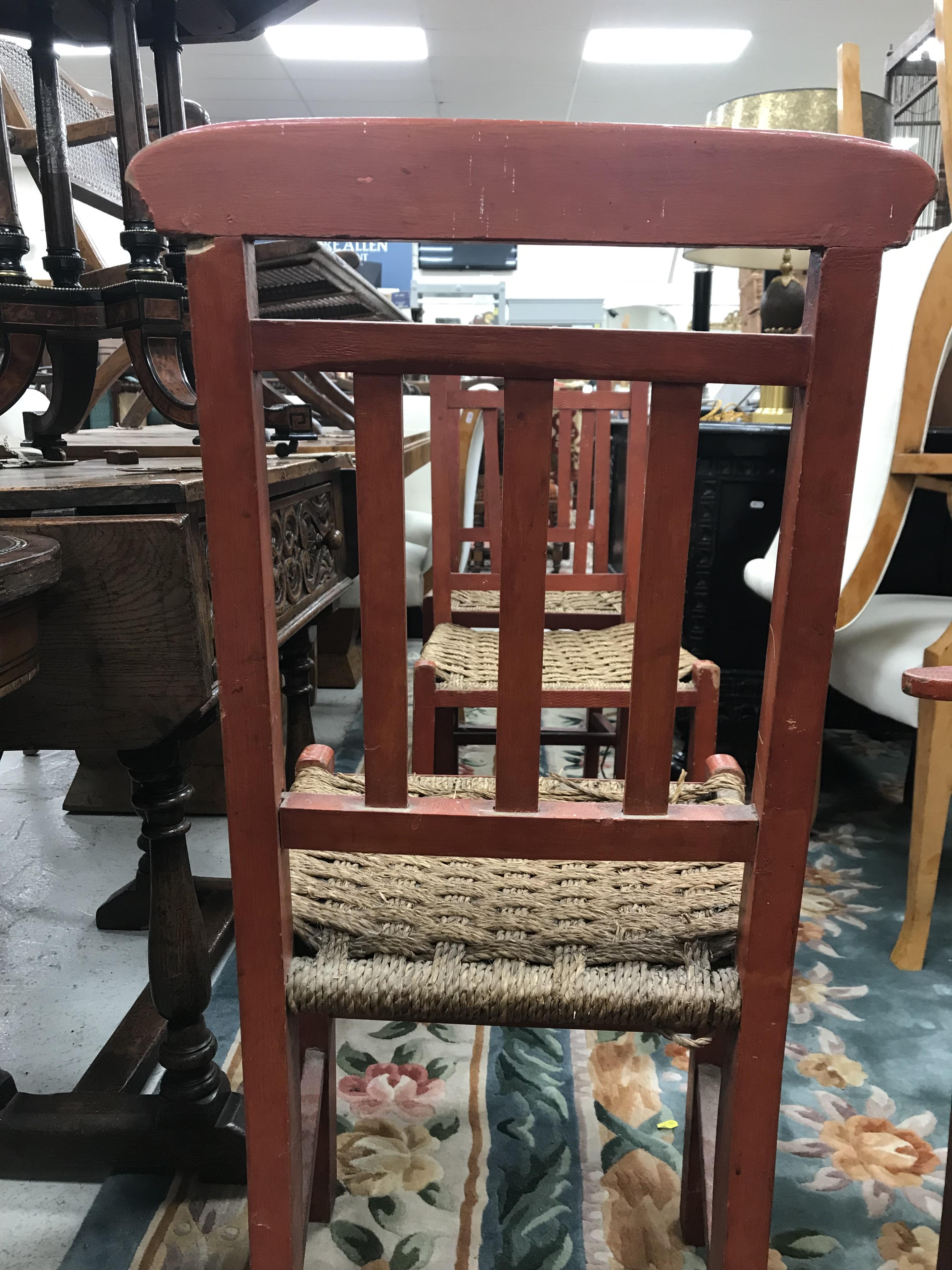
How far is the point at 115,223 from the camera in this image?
4.85 metres

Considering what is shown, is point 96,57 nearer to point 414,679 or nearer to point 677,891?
point 414,679

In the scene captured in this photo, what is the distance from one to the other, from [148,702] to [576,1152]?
2.36 ft

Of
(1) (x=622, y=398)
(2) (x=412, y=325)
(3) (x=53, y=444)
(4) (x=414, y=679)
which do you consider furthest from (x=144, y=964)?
(1) (x=622, y=398)

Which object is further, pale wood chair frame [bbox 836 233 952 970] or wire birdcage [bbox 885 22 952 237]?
wire birdcage [bbox 885 22 952 237]

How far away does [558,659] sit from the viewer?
145 cm

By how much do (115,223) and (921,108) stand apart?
4114mm

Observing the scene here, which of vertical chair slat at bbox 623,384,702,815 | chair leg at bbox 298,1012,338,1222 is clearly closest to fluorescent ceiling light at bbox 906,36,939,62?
vertical chair slat at bbox 623,384,702,815

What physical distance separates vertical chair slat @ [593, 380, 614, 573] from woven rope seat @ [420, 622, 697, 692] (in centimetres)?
25

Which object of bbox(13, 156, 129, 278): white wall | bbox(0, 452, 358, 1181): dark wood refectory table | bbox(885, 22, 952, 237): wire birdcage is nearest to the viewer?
bbox(0, 452, 358, 1181): dark wood refectory table

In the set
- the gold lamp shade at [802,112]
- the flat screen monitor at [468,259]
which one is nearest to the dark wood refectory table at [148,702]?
the gold lamp shade at [802,112]

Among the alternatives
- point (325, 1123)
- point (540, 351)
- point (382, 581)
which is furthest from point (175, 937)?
point (540, 351)

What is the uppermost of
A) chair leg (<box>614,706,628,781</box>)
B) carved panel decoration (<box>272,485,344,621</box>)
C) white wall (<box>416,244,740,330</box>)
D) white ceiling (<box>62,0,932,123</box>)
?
white ceiling (<box>62,0,932,123</box>)

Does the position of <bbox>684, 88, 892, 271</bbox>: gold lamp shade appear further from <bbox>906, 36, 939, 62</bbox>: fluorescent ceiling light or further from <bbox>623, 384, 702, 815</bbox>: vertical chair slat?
<bbox>623, 384, 702, 815</bbox>: vertical chair slat

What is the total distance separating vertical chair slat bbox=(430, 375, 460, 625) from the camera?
5.01 ft
